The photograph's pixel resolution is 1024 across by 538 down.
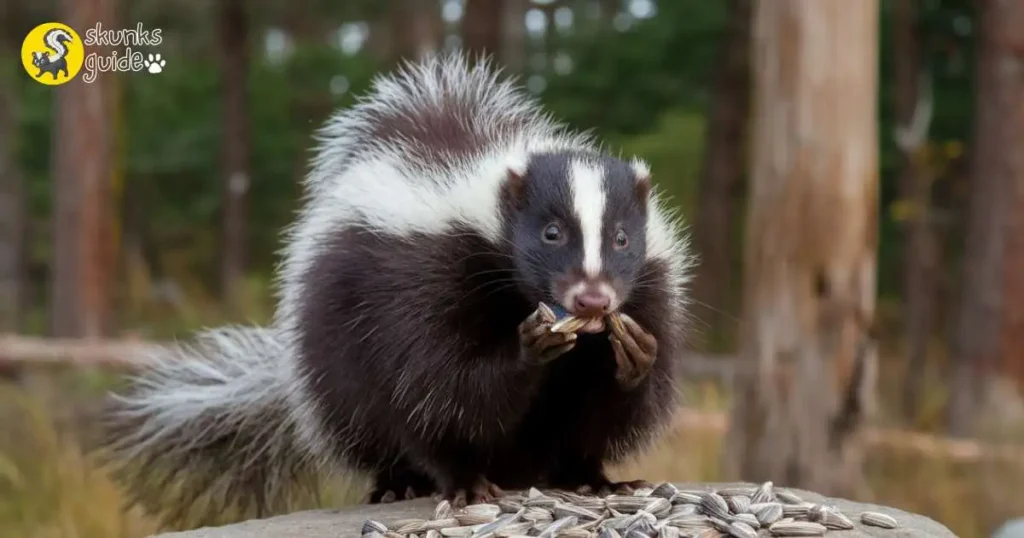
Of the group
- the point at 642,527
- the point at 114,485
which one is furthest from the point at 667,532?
the point at 114,485

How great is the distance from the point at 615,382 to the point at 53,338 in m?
8.75

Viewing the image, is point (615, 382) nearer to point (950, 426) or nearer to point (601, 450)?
point (601, 450)

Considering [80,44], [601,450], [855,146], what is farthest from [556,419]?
[80,44]

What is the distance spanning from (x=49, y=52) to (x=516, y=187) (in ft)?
12.4

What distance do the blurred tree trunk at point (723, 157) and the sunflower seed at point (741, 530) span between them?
31.1ft

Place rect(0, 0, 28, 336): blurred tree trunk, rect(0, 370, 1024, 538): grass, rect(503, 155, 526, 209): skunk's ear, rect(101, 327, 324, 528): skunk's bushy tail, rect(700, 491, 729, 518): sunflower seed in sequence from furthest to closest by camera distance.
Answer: rect(0, 0, 28, 336): blurred tree trunk → rect(0, 370, 1024, 538): grass → rect(101, 327, 324, 528): skunk's bushy tail → rect(503, 155, 526, 209): skunk's ear → rect(700, 491, 729, 518): sunflower seed

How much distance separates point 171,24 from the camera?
1581 cm

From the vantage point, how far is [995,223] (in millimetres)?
8719

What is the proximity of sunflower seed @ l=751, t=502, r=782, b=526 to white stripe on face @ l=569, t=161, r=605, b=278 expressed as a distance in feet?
2.94

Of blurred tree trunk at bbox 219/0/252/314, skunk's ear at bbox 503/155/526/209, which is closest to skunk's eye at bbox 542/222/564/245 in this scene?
skunk's ear at bbox 503/155/526/209

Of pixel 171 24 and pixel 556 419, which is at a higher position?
pixel 171 24

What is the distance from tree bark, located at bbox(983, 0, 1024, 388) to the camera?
857 cm

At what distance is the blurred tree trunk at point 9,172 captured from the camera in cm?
1532

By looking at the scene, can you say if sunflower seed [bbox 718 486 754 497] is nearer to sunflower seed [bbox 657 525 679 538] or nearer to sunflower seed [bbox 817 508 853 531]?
sunflower seed [bbox 817 508 853 531]
